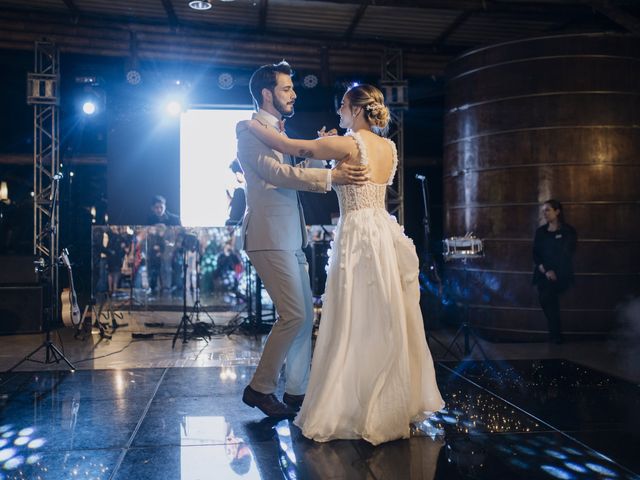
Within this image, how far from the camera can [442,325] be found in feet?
28.1

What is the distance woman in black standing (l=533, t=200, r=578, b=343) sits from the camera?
6883 mm

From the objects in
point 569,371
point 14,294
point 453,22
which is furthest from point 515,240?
point 14,294

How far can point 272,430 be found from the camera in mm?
3314

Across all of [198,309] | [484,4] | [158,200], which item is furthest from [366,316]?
[158,200]

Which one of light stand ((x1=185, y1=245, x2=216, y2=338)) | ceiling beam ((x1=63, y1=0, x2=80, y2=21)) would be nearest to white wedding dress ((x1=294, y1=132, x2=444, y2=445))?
light stand ((x1=185, y1=245, x2=216, y2=338))

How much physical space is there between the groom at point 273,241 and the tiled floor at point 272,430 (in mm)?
307

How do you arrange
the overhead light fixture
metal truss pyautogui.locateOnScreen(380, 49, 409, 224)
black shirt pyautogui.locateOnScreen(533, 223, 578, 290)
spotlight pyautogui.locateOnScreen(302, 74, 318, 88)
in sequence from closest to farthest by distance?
black shirt pyautogui.locateOnScreen(533, 223, 578, 290)
the overhead light fixture
metal truss pyautogui.locateOnScreen(380, 49, 409, 224)
spotlight pyautogui.locateOnScreen(302, 74, 318, 88)

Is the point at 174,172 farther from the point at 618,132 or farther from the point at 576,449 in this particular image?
the point at 576,449

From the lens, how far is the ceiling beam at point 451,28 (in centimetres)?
857

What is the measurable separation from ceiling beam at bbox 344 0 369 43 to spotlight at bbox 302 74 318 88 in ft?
2.75

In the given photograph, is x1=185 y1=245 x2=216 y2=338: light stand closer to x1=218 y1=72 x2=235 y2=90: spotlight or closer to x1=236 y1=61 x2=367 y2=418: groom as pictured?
x1=218 y1=72 x2=235 y2=90: spotlight

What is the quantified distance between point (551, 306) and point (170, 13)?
654cm

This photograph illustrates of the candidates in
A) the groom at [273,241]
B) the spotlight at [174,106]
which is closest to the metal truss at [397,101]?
the spotlight at [174,106]

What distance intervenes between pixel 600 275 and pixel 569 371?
8.08 feet
